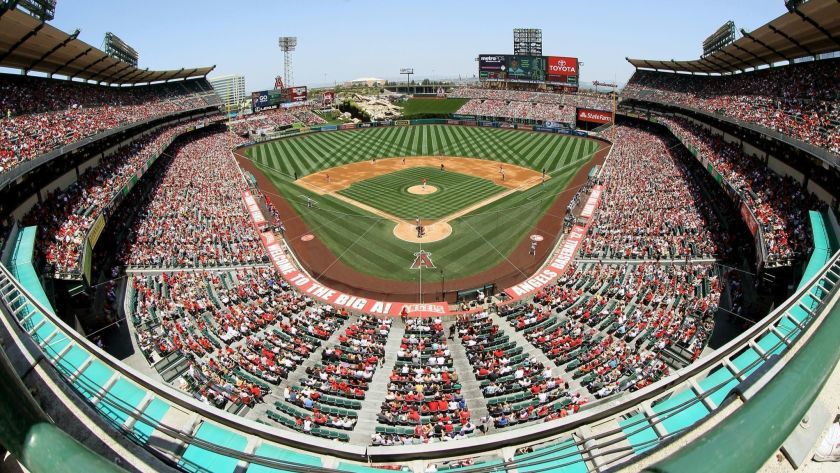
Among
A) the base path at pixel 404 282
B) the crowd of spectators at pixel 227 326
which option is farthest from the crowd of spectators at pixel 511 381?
the crowd of spectators at pixel 227 326

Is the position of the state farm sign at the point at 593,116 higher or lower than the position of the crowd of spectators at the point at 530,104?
lower

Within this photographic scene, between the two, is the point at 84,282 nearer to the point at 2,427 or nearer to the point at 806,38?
the point at 2,427

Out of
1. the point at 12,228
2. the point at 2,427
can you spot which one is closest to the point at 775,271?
the point at 2,427

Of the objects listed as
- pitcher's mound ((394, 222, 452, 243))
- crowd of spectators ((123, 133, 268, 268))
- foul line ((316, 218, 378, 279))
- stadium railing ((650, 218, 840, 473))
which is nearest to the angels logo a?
pitcher's mound ((394, 222, 452, 243))

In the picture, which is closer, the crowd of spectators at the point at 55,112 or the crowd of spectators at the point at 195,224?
the crowd of spectators at the point at 195,224

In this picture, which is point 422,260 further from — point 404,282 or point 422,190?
point 422,190

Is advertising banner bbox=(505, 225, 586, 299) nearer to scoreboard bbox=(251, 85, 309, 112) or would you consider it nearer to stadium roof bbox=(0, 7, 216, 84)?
stadium roof bbox=(0, 7, 216, 84)

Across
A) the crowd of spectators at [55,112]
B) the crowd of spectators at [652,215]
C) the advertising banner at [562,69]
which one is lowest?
the crowd of spectators at [652,215]

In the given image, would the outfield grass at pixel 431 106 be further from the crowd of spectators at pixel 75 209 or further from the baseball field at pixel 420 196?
the crowd of spectators at pixel 75 209
